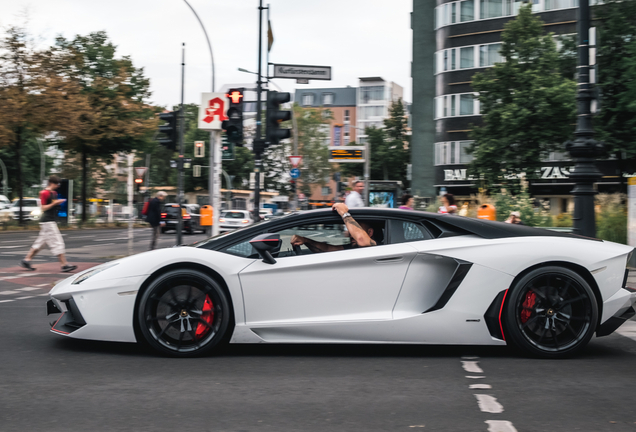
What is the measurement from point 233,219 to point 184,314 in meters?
28.8

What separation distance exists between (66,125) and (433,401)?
32.1m

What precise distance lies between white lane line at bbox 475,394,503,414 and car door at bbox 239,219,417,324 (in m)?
1.13

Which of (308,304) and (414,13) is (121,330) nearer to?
(308,304)

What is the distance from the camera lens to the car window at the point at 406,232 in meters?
5.12

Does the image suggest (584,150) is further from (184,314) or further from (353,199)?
(184,314)

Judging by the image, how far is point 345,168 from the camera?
7062 centimetres

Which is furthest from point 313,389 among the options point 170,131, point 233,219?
point 233,219

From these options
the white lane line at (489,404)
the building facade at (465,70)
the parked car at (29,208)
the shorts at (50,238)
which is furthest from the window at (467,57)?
the white lane line at (489,404)

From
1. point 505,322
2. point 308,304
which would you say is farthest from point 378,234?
point 505,322

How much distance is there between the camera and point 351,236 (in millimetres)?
5086

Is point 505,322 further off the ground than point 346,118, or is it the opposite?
point 346,118

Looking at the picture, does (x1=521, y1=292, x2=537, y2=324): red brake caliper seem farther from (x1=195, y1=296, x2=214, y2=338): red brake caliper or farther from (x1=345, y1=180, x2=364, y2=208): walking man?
(x1=345, y1=180, x2=364, y2=208): walking man

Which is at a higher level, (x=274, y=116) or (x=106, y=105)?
(x=106, y=105)

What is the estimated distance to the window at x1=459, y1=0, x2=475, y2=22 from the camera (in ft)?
145
